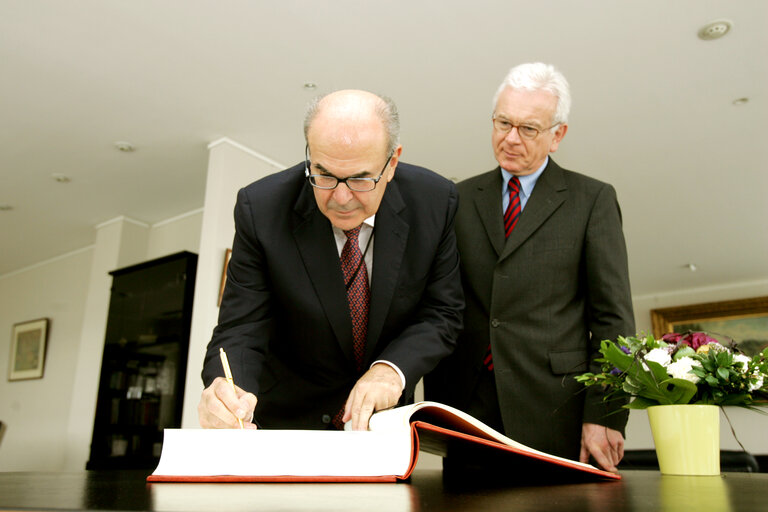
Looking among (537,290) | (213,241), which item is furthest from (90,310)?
(537,290)

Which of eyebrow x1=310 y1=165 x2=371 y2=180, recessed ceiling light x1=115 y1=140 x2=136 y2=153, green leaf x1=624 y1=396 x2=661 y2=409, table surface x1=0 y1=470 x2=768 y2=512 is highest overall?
recessed ceiling light x1=115 y1=140 x2=136 y2=153

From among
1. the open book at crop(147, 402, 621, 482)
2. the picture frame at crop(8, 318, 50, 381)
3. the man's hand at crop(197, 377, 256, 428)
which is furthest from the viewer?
the picture frame at crop(8, 318, 50, 381)

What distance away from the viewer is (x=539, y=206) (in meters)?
1.64

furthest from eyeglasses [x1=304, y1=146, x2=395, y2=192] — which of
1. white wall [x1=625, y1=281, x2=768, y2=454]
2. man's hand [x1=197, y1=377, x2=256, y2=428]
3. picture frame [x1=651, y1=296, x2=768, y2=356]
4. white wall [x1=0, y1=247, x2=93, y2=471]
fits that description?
picture frame [x1=651, y1=296, x2=768, y2=356]

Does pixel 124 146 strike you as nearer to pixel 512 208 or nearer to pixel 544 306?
pixel 512 208

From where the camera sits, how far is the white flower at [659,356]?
113 cm

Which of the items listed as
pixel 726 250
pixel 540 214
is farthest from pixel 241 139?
pixel 726 250

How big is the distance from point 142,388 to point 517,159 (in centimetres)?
437

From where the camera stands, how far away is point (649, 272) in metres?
7.98

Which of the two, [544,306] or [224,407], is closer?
[224,407]

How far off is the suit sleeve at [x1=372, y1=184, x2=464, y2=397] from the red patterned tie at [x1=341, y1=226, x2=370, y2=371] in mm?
84

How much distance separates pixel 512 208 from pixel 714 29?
2.49 metres

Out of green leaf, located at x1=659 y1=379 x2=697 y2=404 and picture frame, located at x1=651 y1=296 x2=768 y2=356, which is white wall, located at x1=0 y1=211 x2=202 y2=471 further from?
picture frame, located at x1=651 y1=296 x2=768 y2=356

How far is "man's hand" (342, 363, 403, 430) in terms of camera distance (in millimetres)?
1018
